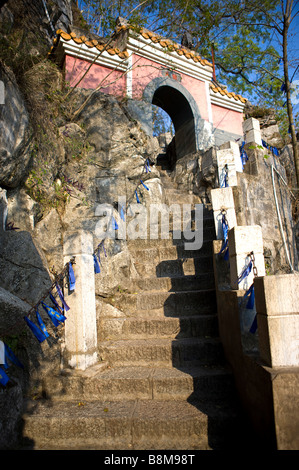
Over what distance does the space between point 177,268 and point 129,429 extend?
133 inches

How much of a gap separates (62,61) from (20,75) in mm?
3651

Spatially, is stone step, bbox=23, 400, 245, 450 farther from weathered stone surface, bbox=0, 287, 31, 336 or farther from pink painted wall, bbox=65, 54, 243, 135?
pink painted wall, bbox=65, 54, 243, 135

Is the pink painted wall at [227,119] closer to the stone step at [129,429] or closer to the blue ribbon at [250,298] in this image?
the blue ribbon at [250,298]

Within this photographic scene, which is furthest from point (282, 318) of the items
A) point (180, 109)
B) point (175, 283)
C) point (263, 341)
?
point (180, 109)

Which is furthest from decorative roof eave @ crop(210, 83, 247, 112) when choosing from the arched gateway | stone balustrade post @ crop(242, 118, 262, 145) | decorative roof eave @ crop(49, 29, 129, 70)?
stone balustrade post @ crop(242, 118, 262, 145)

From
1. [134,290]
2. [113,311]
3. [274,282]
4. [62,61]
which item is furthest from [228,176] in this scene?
[62,61]

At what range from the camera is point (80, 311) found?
13.4 feet

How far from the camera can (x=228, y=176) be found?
7.07 m

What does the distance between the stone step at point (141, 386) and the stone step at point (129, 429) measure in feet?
0.92

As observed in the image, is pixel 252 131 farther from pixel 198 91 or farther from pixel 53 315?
pixel 53 315

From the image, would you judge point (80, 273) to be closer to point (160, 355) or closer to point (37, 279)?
point (37, 279)

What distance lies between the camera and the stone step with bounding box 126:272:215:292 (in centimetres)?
565

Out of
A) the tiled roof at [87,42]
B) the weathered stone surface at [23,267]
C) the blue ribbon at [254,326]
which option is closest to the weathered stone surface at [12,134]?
the weathered stone surface at [23,267]

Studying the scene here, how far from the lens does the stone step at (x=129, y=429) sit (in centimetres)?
322
